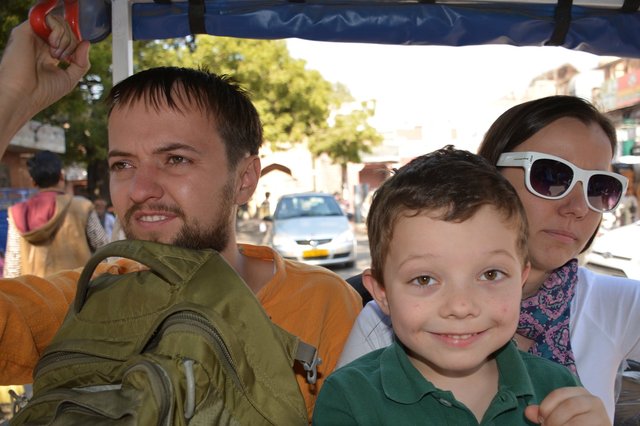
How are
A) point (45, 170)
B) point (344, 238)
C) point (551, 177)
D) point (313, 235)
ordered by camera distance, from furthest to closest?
point (344, 238) → point (313, 235) → point (45, 170) → point (551, 177)

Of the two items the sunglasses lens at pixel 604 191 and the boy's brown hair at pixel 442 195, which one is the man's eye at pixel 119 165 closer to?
the boy's brown hair at pixel 442 195

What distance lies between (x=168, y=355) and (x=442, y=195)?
0.73 m

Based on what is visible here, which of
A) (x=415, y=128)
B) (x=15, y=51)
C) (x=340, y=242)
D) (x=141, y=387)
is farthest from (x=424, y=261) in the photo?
(x=415, y=128)

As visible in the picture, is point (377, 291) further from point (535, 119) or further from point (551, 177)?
point (535, 119)

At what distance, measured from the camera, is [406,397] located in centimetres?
147

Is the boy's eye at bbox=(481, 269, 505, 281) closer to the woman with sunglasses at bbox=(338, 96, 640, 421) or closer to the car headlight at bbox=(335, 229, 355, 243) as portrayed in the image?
the woman with sunglasses at bbox=(338, 96, 640, 421)

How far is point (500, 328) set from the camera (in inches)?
57.9

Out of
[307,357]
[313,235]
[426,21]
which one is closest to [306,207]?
[313,235]

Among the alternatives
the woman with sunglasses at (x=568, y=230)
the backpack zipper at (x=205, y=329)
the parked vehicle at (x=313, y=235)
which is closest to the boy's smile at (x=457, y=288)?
the backpack zipper at (x=205, y=329)

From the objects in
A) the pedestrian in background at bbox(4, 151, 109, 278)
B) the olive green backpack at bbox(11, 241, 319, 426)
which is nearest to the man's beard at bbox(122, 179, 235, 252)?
the olive green backpack at bbox(11, 241, 319, 426)

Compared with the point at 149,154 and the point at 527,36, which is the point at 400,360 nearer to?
the point at 149,154

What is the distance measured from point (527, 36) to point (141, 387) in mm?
2200

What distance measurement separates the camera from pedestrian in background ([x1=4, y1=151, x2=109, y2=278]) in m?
5.25

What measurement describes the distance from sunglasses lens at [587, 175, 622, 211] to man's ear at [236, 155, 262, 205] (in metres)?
1.15
